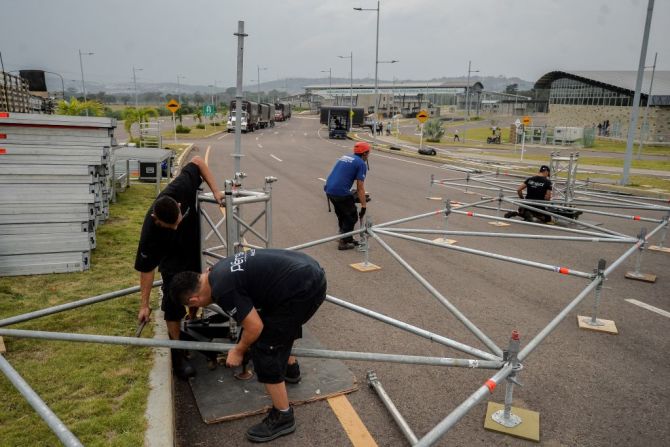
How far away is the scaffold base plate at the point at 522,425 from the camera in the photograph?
403cm

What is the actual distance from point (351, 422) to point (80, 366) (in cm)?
263

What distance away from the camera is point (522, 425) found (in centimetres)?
414

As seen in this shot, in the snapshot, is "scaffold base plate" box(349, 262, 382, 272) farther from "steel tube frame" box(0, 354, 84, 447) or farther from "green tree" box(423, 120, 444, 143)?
"green tree" box(423, 120, 444, 143)

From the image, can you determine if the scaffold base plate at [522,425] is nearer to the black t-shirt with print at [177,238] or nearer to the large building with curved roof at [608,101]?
the black t-shirt with print at [177,238]

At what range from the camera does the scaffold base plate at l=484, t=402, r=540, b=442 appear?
4031 millimetres

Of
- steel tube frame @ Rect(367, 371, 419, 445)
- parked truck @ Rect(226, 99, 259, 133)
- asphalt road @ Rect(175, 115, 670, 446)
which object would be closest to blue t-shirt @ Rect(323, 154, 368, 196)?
asphalt road @ Rect(175, 115, 670, 446)

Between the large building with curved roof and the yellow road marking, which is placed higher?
the large building with curved roof

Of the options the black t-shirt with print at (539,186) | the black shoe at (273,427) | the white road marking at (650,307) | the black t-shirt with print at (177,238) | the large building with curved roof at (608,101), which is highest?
the large building with curved roof at (608,101)

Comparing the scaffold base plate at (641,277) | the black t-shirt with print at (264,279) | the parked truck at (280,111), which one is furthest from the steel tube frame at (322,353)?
the parked truck at (280,111)

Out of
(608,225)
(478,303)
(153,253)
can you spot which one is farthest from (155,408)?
(608,225)

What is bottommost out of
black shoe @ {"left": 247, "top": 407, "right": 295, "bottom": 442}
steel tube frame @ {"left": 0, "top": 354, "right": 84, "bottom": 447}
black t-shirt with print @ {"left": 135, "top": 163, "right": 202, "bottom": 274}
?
black shoe @ {"left": 247, "top": 407, "right": 295, "bottom": 442}

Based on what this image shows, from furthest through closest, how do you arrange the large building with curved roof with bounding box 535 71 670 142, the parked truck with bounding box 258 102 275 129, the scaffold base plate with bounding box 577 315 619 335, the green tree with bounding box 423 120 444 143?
the parked truck with bounding box 258 102 275 129
the large building with curved roof with bounding box 535 71 670 142
the green tree with bounding box 423 120 444 143
the scaffold base plate with bounding box 577 315 619 335

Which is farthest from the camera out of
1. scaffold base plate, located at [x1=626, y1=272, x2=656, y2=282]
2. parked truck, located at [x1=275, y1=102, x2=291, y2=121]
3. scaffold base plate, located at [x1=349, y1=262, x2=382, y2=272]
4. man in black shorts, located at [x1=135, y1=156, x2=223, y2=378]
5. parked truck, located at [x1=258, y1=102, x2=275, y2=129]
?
parked truck, located at [x1=275, y1=102, x2=291, y2=121]

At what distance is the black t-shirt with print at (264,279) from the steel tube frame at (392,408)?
1364 mm
